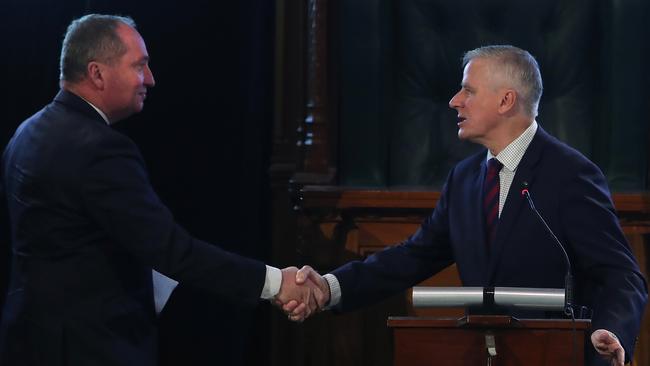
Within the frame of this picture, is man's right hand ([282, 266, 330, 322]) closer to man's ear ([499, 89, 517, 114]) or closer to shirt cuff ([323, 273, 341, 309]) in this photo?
shirt cuff ([323, 273, 341, 309])

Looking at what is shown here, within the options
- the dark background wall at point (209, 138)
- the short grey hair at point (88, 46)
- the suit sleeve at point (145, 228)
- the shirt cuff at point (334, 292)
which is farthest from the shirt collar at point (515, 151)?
the dark background wall at point (209, 138)

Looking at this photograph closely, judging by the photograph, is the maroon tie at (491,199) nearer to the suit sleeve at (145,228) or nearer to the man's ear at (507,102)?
the man's ear at (507,102)

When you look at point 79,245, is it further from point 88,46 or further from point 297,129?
point 297,129

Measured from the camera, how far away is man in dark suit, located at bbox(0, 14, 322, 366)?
295 cm

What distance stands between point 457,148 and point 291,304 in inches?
47.9

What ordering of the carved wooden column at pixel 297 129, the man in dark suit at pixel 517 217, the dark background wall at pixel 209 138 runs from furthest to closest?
the dark background wall at pixel 209 138
the carved wooden column at pixel 297 129
the man in dark suit at pixel 517 217

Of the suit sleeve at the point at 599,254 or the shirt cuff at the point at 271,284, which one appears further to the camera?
the shirt cuff at the point at 271,284

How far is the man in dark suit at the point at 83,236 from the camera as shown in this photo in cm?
295

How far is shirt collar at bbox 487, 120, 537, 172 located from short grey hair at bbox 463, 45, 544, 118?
0.25 ft

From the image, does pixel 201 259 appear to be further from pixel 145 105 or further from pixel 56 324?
pixel 145 105

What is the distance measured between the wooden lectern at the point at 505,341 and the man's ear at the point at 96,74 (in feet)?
3.61

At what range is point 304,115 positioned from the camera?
169 inches

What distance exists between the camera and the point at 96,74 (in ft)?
10.4

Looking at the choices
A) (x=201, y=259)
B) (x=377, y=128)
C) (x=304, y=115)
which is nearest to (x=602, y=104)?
(x=377, y=128)
